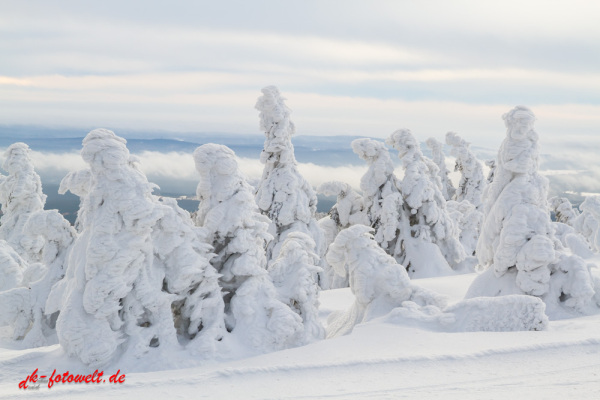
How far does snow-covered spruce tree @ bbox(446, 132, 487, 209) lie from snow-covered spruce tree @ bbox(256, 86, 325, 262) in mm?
17960

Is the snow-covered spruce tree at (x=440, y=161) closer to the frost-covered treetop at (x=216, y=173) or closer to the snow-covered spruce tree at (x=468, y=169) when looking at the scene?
the snow-covered spruce tree at (x=468, y=169)

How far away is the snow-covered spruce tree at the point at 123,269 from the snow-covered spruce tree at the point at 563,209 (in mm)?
33144

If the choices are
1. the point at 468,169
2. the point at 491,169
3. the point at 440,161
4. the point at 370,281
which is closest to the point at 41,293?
the point at 370,281

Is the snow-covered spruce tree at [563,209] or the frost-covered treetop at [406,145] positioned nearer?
the frost-covered treetop at [406,145]

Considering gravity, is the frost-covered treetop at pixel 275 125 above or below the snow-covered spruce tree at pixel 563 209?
above

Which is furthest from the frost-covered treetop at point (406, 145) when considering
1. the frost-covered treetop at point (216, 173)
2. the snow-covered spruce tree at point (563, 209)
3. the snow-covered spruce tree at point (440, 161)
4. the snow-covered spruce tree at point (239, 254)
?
the snow-covered spruce tree at point (563, 209)

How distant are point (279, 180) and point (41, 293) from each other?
923 centimetres

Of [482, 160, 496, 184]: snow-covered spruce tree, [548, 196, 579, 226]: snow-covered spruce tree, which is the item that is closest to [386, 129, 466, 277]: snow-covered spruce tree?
[482, 160, 496, 184]: snow-covered spruce tree

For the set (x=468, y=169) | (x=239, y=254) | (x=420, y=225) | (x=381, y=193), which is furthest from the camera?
(x=468, y=169)

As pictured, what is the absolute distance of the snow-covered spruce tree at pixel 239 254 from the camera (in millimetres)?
9258

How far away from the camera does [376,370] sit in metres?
7.65

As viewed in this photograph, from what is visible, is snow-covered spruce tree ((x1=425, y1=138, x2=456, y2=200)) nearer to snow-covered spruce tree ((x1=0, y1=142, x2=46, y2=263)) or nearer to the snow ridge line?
snow-covered spruce tree ((x1=0, y1=142, x2=46, y2=263))

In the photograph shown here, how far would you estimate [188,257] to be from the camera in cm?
909

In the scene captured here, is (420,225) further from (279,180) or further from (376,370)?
(376,370)
